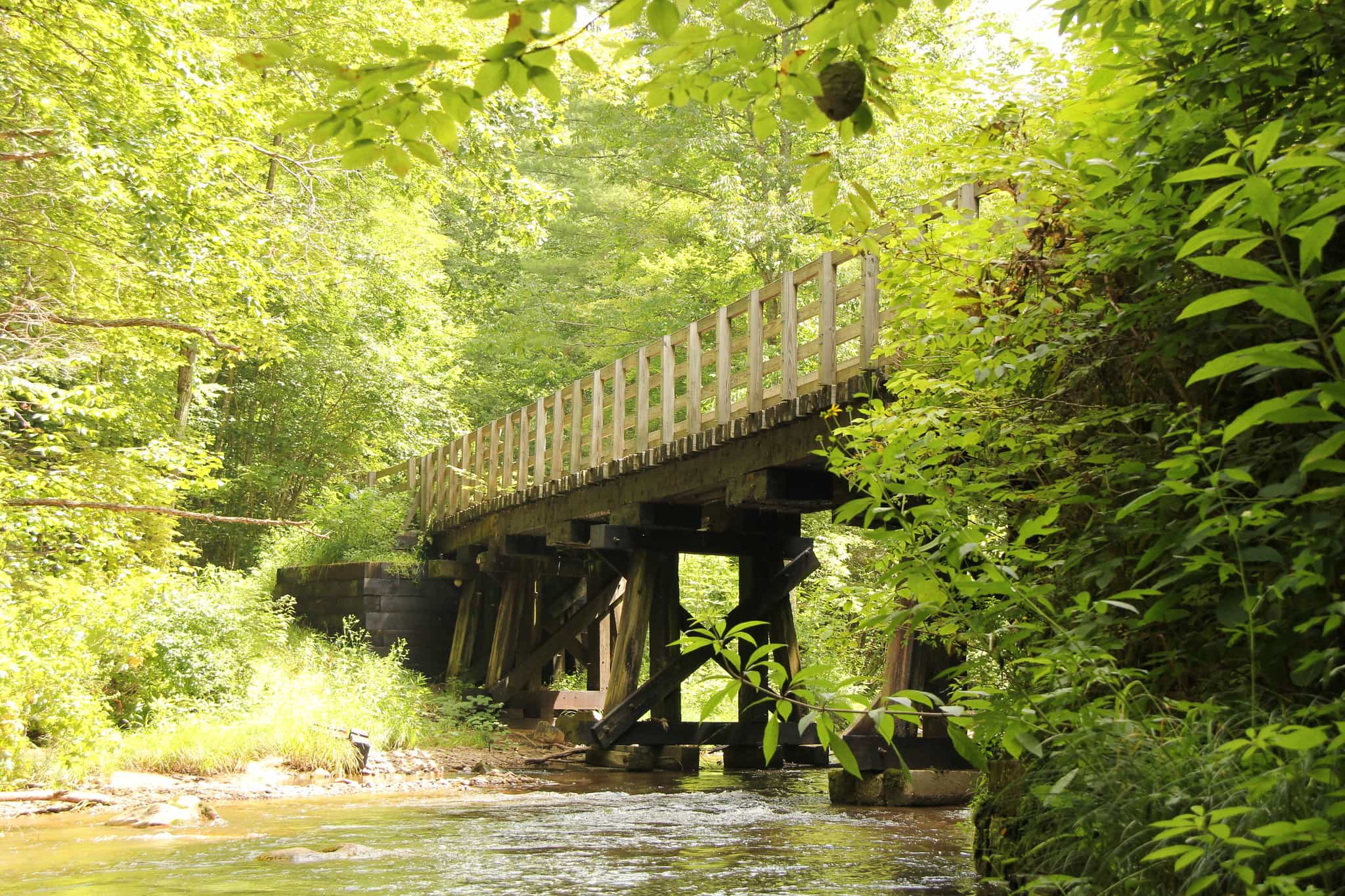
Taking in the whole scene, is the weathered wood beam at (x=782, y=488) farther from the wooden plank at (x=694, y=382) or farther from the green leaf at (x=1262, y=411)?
the green leaf at (x=1262, y=411)

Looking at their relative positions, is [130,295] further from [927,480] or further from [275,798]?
[927,480]

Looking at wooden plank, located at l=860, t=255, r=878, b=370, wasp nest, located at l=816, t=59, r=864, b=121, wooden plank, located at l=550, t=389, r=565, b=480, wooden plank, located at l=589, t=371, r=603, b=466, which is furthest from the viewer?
wooden plank, located at l=550, t=389, r=565, b=480

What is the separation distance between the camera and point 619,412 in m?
12.7

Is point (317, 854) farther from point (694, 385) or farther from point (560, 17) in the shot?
point (560, 17)

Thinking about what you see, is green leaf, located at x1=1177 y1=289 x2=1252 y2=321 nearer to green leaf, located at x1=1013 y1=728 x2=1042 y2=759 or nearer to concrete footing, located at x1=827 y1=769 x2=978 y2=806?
green leaf, located at x1=1013 y1=728 x2=1042 y2=759

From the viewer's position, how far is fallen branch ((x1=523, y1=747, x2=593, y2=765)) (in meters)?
13.5

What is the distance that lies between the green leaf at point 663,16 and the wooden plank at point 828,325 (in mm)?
→ 6850

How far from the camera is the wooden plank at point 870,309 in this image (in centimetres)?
822

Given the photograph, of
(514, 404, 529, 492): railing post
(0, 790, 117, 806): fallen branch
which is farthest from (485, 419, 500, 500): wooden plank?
(0, 790, 117, 806): fallen branch

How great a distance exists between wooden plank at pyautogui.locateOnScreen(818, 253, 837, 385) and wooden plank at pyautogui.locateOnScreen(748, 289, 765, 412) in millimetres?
639

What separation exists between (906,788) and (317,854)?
12.2 ft

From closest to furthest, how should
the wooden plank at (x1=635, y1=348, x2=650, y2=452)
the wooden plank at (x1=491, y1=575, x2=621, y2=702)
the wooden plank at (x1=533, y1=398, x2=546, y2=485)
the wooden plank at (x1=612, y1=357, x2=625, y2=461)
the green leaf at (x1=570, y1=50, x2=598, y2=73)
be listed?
the green leaf at (x1=570, y1=50, x2=598, y2=73), the wooden plank at (x1=635, y1=348, x2=650, y2=452), the wooden plank at (x1=612, y1=357, x2=625, y2=461), the wooden plank at (x1=533, y1=398, x2=546, y2=485), the wooden plank at (x1=491, y1=575, x2=621, y2=702)

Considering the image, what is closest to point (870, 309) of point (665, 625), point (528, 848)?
point (528, 848)

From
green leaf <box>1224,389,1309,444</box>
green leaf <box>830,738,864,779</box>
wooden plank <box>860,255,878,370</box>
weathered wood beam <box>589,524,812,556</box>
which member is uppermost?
wooden plank <box>860,255,878,370</box>
